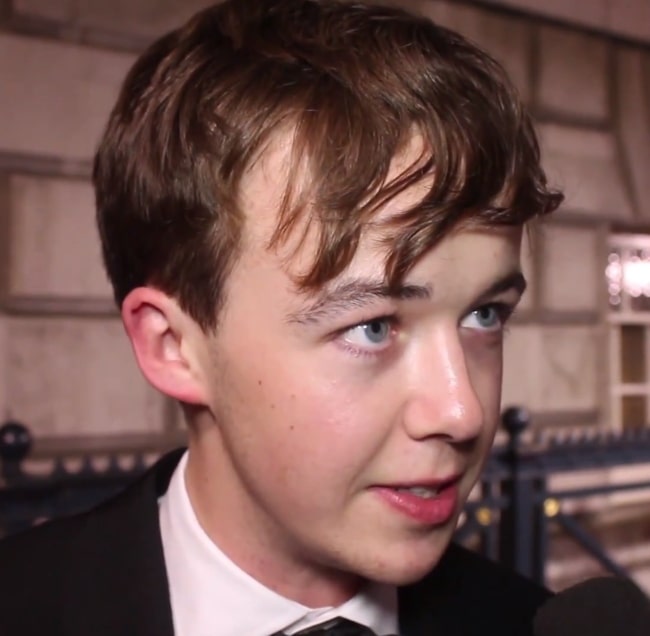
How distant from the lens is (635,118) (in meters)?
3.26

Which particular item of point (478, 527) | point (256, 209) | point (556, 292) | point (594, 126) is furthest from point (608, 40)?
point (256, 209)

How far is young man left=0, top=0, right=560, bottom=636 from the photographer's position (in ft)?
2.50

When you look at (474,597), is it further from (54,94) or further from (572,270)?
(572,270)

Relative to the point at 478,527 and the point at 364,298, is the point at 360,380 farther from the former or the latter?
the point at 478,527

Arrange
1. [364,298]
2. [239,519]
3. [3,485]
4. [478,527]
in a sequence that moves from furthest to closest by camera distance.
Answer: [478,527] < [3,485] < [239,519] < [364,298]

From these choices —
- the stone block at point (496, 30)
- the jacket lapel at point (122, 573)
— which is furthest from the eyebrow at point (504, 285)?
the stone block at point (496, 30)

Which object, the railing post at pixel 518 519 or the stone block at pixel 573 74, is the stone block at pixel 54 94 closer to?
the railing post at pixel 518 519

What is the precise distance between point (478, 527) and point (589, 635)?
1.54 meters

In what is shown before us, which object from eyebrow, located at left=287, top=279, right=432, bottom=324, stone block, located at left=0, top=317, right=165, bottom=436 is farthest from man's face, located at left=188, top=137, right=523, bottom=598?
stone block, located at left=0, top=317, right=165, bottom=436

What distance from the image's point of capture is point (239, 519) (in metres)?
0.88

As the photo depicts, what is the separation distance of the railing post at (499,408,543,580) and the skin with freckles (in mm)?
1581

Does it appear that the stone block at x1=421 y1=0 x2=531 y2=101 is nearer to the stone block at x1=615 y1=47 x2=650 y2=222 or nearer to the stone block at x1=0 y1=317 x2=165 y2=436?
the stone block at x1=615 y1=47 x2=650 y2=222

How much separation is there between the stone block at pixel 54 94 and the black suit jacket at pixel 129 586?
1.19 metres

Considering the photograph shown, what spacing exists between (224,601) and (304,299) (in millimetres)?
304
